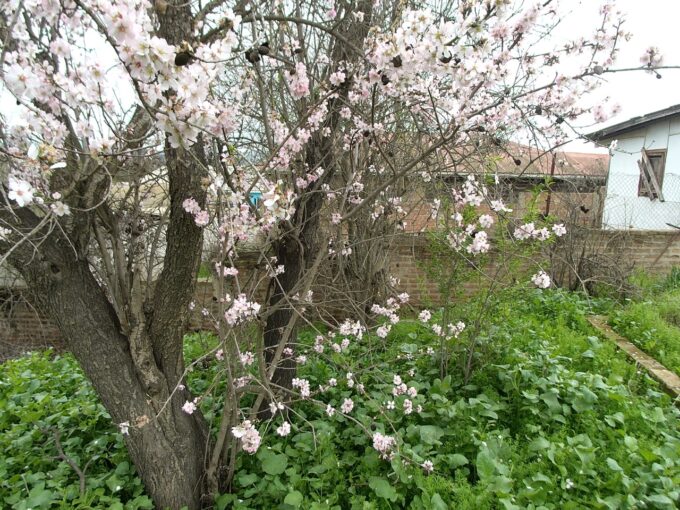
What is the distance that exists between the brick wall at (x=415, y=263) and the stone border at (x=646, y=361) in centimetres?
184

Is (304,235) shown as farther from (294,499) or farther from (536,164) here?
(536,164)

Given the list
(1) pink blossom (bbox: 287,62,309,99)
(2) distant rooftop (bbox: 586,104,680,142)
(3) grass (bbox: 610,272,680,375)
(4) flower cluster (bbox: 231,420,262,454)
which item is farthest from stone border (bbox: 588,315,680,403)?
(2) distant rooftop (bbox: 586,104,680,142)

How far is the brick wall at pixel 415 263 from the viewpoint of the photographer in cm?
577

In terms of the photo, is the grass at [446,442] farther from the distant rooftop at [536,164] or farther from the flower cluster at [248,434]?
the distant rooftop at [536,164]

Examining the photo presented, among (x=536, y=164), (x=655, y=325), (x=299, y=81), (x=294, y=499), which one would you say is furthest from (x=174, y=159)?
(x=536, y=164)

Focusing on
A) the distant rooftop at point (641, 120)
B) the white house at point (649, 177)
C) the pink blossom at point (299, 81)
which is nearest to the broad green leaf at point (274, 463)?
the pink blossom at point (299, 81)

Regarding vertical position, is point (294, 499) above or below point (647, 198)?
below

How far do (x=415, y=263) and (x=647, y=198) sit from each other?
20.5ft

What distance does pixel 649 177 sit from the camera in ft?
28.8

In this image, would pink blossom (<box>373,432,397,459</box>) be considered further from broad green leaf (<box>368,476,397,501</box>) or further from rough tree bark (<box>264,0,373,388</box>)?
rough tree bark (<box>264,0,373,388</box>)

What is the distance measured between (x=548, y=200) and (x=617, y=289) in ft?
5.25

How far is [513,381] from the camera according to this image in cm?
276

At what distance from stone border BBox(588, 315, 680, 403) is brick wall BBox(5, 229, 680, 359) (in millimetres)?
1837

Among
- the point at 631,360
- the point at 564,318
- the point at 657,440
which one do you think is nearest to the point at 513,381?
the point at 657,440
